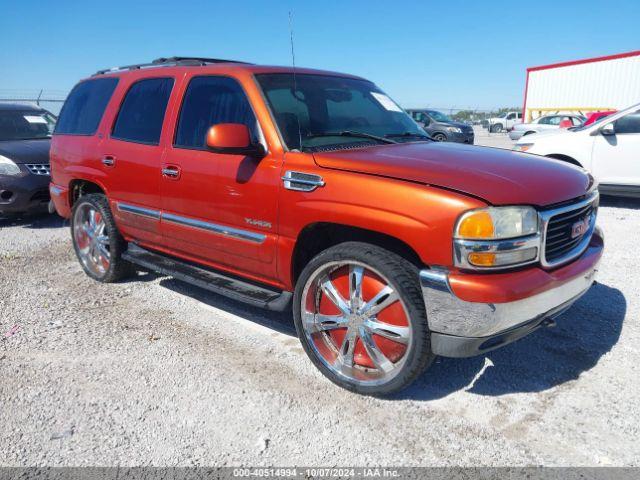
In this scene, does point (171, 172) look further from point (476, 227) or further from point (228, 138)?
point (476, 227)

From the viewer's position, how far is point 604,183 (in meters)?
7.56

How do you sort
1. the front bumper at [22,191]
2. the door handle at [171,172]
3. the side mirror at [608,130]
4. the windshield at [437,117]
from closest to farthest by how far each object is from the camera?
the door handle at [171,172]
the front bumper at [22,191]
the side mirror at [608,130]
the windshield at [437,117]

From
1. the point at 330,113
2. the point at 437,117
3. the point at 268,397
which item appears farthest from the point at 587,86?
the point at 268,397

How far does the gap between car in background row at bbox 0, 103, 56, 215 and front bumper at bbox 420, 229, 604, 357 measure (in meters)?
6.43

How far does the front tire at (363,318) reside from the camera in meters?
2.58

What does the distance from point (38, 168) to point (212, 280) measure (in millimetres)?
4936

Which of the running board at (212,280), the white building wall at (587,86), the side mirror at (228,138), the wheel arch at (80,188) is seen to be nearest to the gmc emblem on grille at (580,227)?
the running board at (212,280)

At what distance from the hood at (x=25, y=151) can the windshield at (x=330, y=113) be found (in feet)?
17.1

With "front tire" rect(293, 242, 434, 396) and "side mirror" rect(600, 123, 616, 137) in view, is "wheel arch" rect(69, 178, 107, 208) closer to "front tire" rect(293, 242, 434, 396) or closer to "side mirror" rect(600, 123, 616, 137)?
"front tire" rect(293, 242, 434, 396)

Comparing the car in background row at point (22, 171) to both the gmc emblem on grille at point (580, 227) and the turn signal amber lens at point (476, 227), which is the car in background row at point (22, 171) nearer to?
the turn signal amber lens at point (476, 227)

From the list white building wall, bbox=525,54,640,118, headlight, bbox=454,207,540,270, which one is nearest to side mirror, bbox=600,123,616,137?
headlight, bbox=454,207,540,270

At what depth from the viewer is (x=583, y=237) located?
302 cm

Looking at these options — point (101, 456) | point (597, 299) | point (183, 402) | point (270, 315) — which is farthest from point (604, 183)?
point (101, 456)

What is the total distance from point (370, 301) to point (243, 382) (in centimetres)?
96
